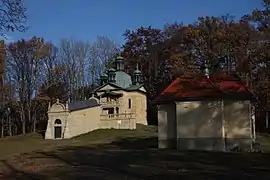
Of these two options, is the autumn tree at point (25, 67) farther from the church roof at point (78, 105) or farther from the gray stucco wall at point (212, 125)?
the gray stucco wall at point (212, 125)

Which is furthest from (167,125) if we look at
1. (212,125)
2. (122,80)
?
(122,80)

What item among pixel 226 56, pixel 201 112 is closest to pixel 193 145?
pixel 201 112

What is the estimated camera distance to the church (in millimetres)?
65188

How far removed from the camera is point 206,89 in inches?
1345

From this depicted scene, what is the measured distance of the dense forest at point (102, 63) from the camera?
62875mm

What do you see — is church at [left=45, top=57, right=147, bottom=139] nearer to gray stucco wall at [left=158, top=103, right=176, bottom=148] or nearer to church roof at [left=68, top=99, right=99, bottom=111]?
church roof at [left=68, top=99, right=99, bottom=111]

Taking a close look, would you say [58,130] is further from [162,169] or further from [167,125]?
[162,169]

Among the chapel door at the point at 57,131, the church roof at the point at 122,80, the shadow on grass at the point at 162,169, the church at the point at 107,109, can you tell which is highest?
the church roof at the point at 122,80

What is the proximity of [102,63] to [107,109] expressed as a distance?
1373 centimetres

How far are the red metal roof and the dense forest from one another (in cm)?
2170

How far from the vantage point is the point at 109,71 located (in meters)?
72.9

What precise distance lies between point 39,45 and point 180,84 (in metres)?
42.2

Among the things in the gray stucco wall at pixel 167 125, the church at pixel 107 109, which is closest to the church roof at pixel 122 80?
the church at pixel 107 109

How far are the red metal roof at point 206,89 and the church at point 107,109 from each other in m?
30.7
